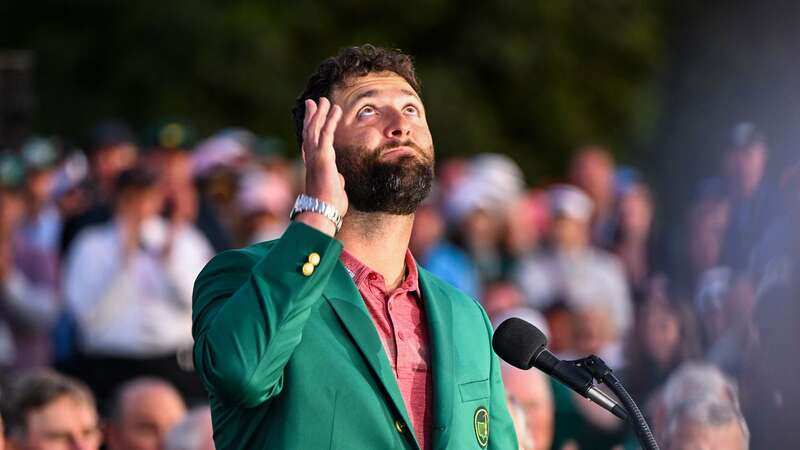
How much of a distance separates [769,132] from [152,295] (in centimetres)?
326

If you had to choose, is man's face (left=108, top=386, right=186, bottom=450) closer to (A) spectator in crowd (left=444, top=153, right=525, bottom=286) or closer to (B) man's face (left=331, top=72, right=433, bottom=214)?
(B) man's face (left=331, top=72, right=433, bottom=214)

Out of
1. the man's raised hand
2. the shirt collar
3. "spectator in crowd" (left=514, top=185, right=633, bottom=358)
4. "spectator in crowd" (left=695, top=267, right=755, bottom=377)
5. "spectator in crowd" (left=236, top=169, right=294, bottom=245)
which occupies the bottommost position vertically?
the shirt collar

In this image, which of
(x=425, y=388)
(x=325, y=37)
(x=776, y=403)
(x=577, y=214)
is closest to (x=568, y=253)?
(x=577, y=214)

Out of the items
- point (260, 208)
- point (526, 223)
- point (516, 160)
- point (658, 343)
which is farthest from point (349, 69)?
point (516, 160)

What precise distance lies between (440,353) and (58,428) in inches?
117

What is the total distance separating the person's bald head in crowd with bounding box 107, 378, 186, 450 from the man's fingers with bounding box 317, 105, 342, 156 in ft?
12.0

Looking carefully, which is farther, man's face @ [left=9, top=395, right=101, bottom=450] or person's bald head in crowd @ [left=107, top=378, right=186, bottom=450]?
person's bald head in crowd @ [left=107, top=378, right=186, bottom=450]

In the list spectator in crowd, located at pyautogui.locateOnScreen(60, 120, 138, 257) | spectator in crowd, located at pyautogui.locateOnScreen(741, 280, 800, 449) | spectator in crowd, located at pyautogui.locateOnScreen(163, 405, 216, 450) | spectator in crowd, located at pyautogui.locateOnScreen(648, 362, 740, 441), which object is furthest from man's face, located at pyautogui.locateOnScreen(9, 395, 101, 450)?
spectator in crowd, located at pyautogui.locateOnScreen(60, 120, 138, 257)

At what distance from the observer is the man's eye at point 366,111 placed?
15.5 feet

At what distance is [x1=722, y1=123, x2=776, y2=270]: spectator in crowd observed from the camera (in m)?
8.19

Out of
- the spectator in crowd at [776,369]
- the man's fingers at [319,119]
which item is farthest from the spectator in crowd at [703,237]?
the man's fingers at [319,119]

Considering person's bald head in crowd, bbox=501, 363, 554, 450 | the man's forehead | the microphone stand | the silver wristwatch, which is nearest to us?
the microphone stand

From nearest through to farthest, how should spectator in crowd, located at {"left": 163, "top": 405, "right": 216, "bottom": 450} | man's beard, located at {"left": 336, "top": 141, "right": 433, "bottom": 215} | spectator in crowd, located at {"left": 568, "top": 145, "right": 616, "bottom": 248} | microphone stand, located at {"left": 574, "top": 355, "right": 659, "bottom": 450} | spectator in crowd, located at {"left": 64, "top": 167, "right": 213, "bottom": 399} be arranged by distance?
microphone stand, located at {"left": 574, "top": 355, "right": 659, "bottom": 450} → man's beard, located at {"left": 336, "top": 141, "right": 433, "bottom": 215} → spectator in crowd, located at {"left": 163, "top": 405, "right": 216, "bottom": 450} → spectator in crowd, located at {"left": 64, "top": 167, "right": 213, "bottom": 399} → spectator in crowd, located at {"left": 568, "top": 145, "right": 616, "bottom": 248}

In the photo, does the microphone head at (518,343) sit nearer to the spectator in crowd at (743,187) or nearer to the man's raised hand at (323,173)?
the man's raised hand at (323,173)
